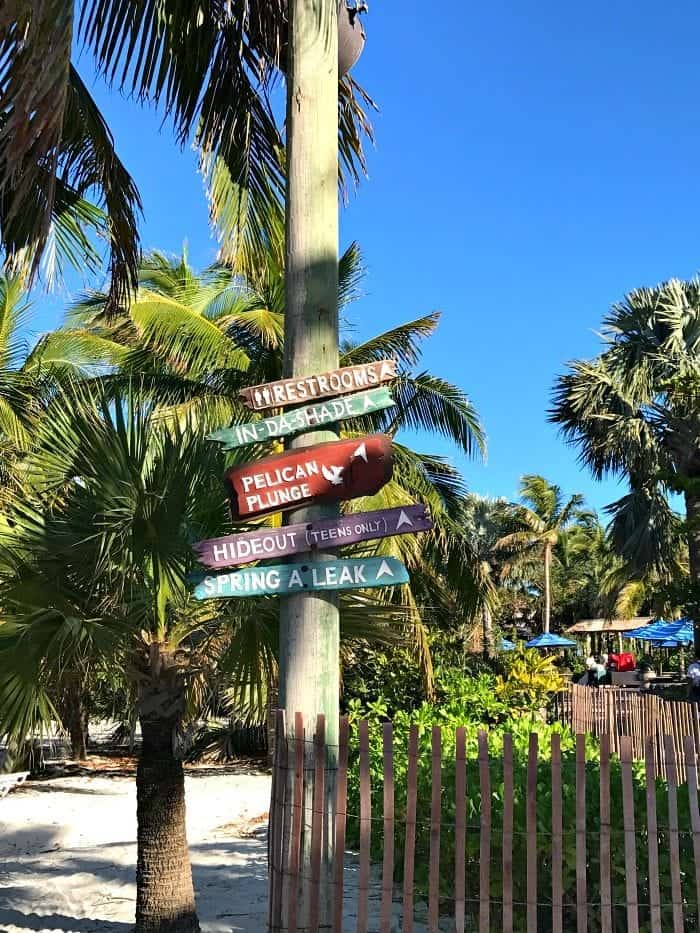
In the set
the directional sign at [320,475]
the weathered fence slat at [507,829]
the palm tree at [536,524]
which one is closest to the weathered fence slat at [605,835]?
the weathered fence slat at [507,829]

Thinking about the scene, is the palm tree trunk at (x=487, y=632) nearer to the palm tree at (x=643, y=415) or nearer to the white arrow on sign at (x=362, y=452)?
the palm tree at (x=643, y=415)

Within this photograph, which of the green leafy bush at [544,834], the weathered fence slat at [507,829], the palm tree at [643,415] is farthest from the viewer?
the palm tree at [643,415]

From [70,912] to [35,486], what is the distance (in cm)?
368

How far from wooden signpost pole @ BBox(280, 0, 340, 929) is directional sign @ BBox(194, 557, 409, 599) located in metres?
0.10

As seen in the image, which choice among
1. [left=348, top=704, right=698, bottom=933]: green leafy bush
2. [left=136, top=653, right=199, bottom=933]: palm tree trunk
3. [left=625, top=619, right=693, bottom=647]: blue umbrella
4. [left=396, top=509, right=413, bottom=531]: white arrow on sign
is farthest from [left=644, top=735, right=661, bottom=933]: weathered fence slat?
[left=625, top=619, right=693, bottom=647]: blue umbrella

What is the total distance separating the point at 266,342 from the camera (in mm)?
14500

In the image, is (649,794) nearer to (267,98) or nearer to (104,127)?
(267,98)

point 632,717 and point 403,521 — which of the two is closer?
point 403,521

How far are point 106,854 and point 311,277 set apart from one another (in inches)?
298

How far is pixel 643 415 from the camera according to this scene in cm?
1856

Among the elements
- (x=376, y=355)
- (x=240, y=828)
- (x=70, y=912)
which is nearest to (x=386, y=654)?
(x=240, y=828)

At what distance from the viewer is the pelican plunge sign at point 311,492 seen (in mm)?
3924

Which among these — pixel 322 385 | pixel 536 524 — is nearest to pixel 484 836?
pixel 322 385

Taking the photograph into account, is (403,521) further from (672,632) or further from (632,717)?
(672,632)
